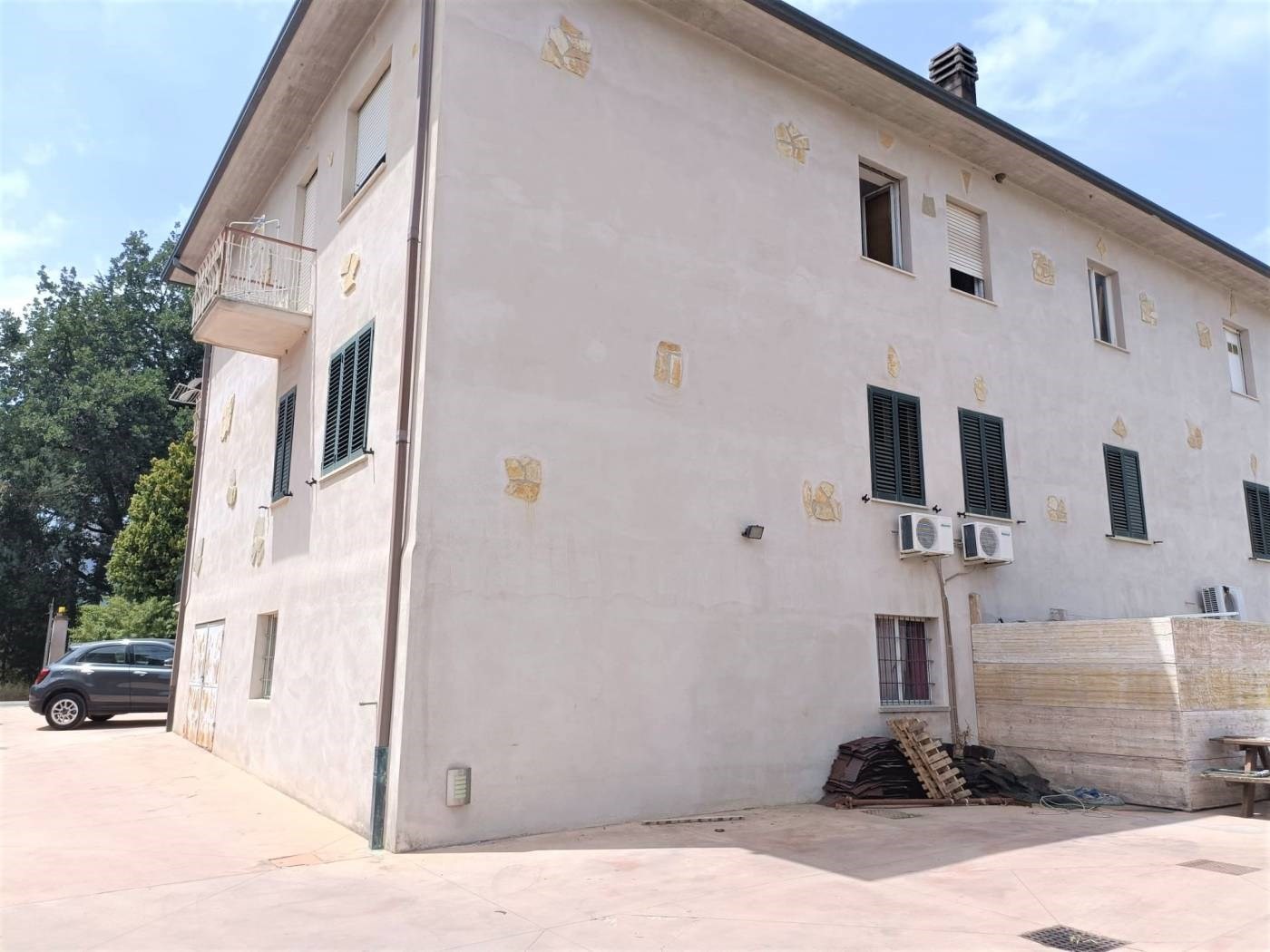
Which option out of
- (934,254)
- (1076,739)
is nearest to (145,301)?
(934,254)

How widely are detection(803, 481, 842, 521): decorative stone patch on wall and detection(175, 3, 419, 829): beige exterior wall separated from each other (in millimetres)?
4708

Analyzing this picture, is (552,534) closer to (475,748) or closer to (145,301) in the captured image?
(475,748)

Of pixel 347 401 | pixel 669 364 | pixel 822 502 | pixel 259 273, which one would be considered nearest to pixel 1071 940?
pixel 822 502

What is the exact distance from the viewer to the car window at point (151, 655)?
16781mm

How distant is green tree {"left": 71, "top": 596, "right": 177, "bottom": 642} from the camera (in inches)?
962

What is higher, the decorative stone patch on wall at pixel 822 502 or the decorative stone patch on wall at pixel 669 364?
the decorative stone patch on wall at pixel 669 364

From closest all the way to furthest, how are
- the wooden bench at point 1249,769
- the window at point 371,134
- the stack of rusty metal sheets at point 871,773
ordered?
1. the wooden bench at point 1249,769
2. the stack of rusty metal sheets at point 871,773
3. the window at point 371,134

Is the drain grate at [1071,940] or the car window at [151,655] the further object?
the car window at [151,655]

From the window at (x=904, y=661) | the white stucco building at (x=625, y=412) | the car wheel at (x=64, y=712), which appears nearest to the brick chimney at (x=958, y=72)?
the white stucco building at (x=625, y=412)

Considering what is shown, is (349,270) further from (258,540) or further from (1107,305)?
(1107,305)

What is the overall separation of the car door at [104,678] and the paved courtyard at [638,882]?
721cm

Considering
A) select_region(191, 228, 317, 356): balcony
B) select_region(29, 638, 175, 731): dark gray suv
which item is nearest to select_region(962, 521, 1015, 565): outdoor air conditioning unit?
select_region(191, 228, 317, 356): balcony

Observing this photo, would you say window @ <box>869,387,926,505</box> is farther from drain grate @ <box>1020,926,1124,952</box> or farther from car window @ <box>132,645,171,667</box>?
car window @ <box>132,645,171,667</box>

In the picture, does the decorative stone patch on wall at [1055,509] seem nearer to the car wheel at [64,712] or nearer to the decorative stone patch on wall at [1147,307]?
the decorative stone patch on wall at [1147,307]
